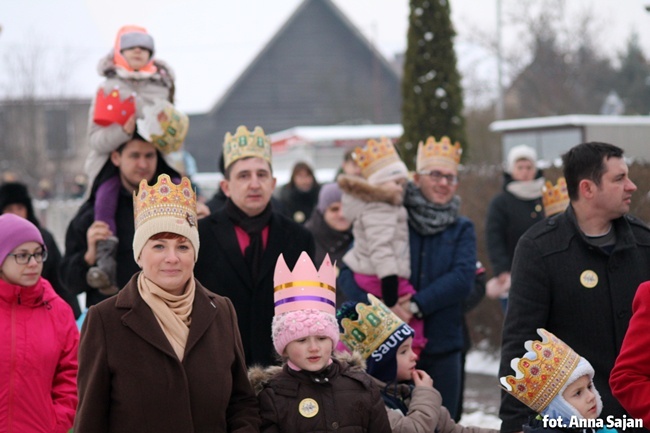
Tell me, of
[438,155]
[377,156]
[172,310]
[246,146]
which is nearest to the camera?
[172,310]

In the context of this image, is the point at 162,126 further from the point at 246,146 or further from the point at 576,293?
the point at 576,293

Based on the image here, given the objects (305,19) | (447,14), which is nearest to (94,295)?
(447,14)

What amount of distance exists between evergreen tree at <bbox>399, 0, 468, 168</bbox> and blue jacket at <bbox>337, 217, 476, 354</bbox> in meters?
7.11

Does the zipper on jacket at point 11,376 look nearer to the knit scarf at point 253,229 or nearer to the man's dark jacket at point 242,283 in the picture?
the man's dark jacket at point 242,283

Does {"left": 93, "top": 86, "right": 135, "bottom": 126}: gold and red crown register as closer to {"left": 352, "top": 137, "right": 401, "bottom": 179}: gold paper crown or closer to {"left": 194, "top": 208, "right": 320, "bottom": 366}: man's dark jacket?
{"left": 194, "top": 208, "right": 320, "bottom": 366}: man's dark jacket

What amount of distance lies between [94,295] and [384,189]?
1.88m

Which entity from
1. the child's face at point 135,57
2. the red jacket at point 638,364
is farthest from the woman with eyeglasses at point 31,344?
the red jacket at point 638,364

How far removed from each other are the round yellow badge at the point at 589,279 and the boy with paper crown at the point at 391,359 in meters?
0.87

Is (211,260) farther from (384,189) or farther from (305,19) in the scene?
(305,19)

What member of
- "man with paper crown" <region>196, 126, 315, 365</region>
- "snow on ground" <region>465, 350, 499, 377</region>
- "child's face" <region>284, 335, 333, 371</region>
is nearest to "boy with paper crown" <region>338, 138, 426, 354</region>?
"man with paper crown" <region>196, 126, 315, 365</region>

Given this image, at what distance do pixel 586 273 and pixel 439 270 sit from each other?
179cm

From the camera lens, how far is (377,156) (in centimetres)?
750

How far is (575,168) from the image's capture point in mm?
5520

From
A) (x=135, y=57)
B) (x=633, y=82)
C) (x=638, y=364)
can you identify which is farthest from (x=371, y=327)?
(x=633, y=82)
